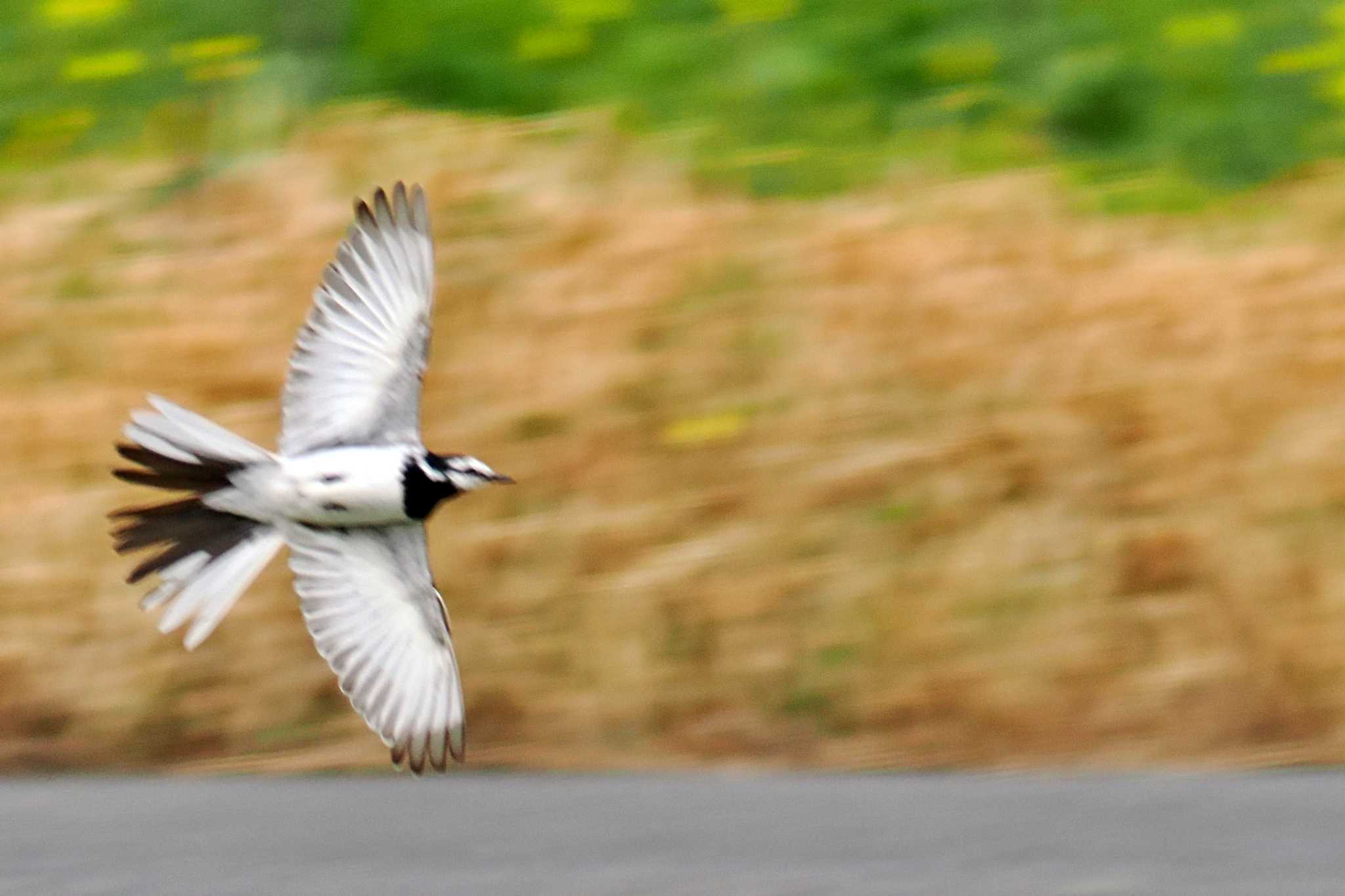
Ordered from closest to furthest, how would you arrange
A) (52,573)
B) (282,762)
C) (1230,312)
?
(282,762)
(52,573)
(1230,312)

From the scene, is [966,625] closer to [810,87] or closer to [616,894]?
[616,894]

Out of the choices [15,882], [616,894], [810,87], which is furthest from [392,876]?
[810,87]

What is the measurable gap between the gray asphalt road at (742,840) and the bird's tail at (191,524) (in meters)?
0.42

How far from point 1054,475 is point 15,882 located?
8.86ft

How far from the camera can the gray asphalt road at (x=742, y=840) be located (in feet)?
10.6

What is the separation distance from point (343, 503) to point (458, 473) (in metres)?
0.23

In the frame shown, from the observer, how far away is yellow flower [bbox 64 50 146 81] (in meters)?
6.41

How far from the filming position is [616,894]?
3.17 m

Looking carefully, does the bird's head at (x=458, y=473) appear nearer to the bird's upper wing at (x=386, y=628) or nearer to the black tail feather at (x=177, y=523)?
the bird's upper wing at (x=386, y=628)

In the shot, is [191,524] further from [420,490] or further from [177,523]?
[420,490]

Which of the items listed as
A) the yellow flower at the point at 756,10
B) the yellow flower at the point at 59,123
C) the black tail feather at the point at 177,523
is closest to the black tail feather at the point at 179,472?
the black tail feather at the point at 177,523

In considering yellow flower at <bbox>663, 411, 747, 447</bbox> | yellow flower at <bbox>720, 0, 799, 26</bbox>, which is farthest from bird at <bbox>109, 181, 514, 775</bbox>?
yellow flower at <bbox>720, 0, 799, 26</bbox>

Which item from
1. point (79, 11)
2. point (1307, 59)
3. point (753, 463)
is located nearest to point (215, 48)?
point (79, 11)

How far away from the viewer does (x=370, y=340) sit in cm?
377
